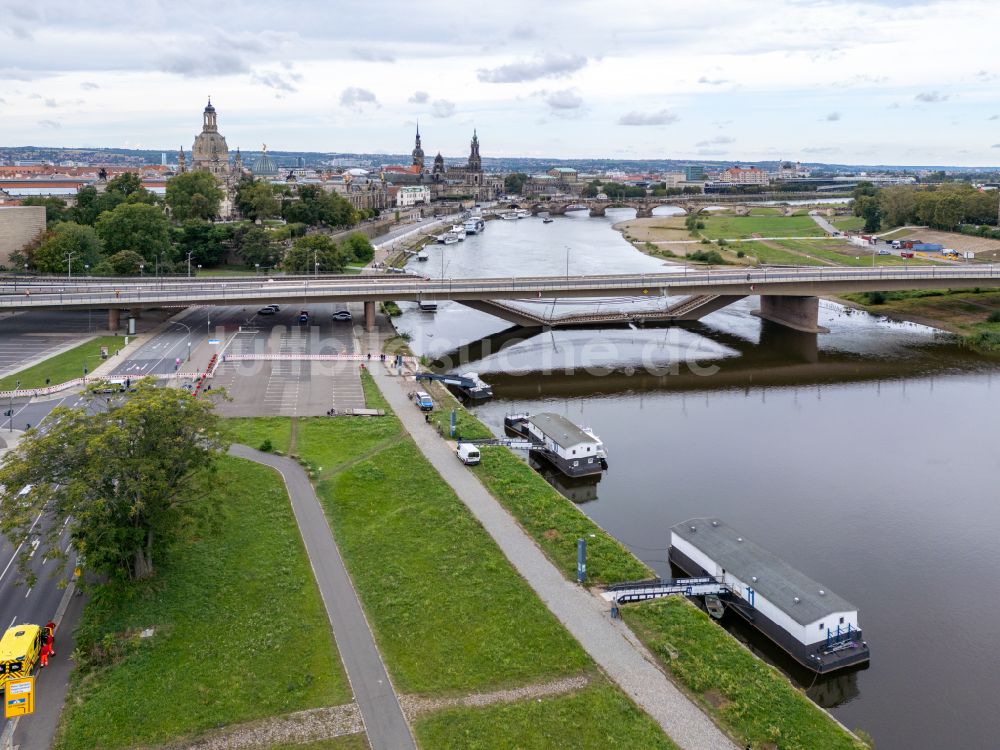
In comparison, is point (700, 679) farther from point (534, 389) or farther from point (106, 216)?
point (106, 216)

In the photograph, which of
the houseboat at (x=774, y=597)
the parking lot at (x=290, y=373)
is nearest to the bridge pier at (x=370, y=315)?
the parking lot at (x=290, y=373)

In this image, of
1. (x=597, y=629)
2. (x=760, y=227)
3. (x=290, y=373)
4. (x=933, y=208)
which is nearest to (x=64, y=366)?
(x=290, y=373)

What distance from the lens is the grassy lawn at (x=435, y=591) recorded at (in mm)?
20766

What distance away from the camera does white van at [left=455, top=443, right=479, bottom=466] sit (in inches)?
1345

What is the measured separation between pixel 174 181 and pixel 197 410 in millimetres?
87929

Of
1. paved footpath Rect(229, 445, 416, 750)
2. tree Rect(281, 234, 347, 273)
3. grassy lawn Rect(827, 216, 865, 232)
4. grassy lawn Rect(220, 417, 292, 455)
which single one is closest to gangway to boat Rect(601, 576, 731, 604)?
paved footpath Rect(229, 445, 416, 750)

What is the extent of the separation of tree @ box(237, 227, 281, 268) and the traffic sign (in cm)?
7193

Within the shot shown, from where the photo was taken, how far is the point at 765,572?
25125mm

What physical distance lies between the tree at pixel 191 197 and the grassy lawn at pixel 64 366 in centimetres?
5154

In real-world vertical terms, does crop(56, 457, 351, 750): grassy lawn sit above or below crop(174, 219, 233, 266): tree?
A: below

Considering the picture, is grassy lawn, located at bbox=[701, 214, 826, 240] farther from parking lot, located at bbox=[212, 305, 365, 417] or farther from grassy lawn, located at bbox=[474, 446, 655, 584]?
grassy lawn, located at bbox=[474, 446, 655, 584]

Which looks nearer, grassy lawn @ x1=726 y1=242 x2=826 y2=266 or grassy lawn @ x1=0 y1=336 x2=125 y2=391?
grassy lawn @ x1=0 y1=336 x2=125 y2=391

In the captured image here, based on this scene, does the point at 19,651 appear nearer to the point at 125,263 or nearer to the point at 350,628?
the point at 350,628

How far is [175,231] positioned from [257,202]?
16.0 m
